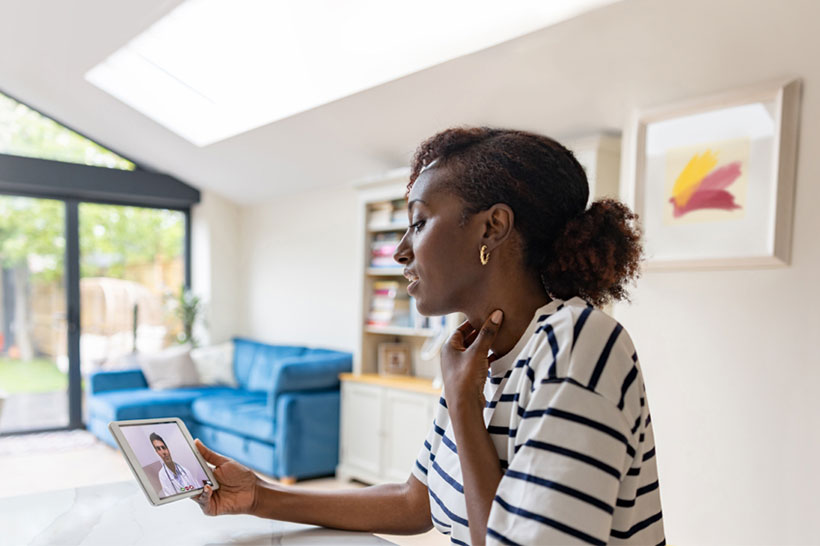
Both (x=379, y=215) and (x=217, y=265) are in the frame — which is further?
(x=217, y=265)

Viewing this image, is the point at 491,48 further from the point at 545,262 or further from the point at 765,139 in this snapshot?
the point at 545,262

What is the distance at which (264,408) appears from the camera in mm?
4602

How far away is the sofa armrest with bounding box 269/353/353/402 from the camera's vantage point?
13.8 feet

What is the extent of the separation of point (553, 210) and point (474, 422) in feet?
1.00

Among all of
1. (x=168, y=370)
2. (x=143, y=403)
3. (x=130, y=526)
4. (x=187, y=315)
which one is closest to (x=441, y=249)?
(x=130, y=526)

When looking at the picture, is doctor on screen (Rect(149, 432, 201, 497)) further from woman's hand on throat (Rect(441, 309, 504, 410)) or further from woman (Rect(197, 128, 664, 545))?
woman's hand on throat (Rect(441, 309, 504, 410))

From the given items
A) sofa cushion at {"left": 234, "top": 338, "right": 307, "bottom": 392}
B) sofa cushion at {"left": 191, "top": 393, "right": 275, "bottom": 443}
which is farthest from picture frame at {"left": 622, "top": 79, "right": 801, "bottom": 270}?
sofa cushion at {"left": 234, "top": 338, "right": 307, "bottom": 392}

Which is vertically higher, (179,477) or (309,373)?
(179,477)

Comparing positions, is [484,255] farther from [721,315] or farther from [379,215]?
[379,215]

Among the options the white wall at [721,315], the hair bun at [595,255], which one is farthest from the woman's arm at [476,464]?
the white wall at [721,315]

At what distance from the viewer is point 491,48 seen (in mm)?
2875

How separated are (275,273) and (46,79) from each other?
2320mm

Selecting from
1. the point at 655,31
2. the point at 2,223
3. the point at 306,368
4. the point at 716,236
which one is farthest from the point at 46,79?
the point at 716,236

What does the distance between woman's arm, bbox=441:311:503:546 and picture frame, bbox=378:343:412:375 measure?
11.4 ft
